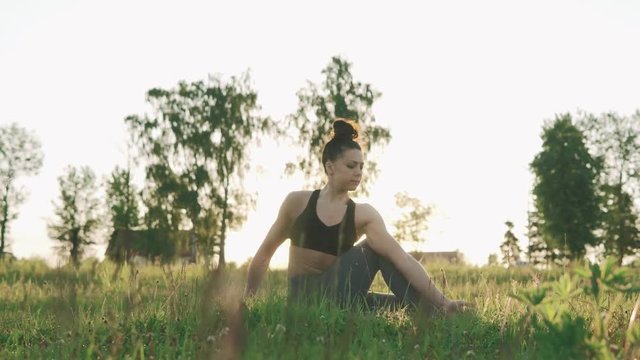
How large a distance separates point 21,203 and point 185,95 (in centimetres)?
1434

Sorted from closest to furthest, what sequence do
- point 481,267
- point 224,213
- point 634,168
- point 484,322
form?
point 484,322 → point 481,267 → point 224,213 → point 634,168

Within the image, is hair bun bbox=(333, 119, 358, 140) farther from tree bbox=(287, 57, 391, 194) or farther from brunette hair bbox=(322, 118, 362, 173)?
tree bbox=(287, 57, 391, 194)

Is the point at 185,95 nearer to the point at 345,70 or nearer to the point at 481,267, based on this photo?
the point at 345,70

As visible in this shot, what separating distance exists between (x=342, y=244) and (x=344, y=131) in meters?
1.34

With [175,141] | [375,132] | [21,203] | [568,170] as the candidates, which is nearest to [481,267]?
[375,132]

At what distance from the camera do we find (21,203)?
42.8 m

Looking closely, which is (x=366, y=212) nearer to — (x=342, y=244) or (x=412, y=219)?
(x=342, y=244)

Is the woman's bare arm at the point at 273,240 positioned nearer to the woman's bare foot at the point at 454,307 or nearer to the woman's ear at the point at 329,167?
the woman's ear at the point at 329,167

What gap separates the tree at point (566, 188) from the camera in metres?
41.1

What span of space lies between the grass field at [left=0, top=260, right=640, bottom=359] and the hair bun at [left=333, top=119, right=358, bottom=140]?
6.00 ft

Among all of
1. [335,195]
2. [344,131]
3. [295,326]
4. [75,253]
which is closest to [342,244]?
[335,195]

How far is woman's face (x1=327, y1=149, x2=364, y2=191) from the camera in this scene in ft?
21.6

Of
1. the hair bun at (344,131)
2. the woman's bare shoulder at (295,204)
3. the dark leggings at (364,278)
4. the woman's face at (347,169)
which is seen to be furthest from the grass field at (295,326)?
the hair bun at (344,131)

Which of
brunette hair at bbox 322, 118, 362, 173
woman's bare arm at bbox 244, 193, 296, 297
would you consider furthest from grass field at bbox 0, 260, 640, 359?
brunette hair at bbox 322, 118, 362, 173
